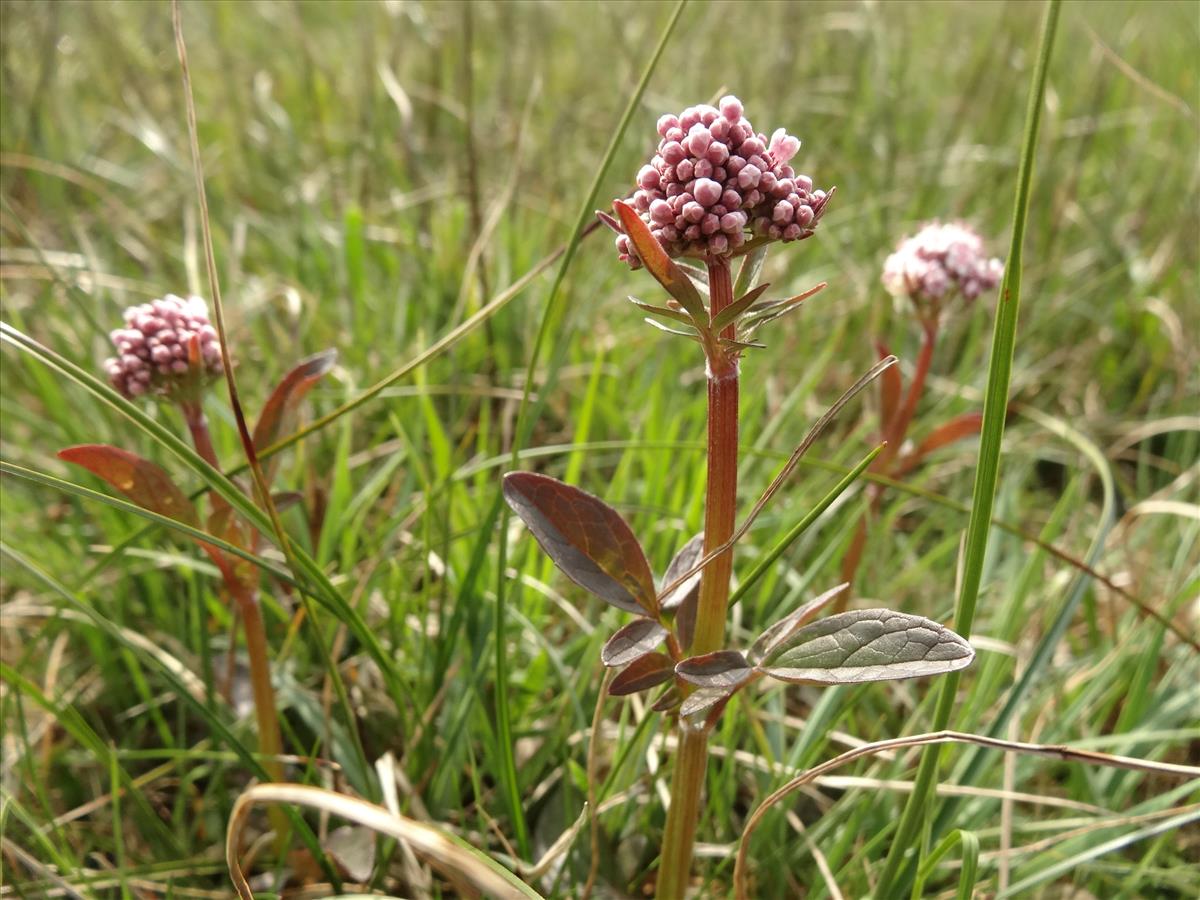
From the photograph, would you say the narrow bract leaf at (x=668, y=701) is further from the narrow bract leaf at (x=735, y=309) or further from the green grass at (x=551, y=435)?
the narrow bract leaf at (x=735, y=309)

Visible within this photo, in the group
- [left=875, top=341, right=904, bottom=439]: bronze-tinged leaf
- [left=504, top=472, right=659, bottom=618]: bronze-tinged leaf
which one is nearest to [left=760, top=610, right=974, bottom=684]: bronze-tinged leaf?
[left=504, top=472, right=659, bottom=618]: bronze-tinged leaf

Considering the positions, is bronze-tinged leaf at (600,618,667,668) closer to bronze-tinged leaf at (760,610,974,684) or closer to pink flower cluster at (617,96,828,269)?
bronze-tinged leaf at (760,610,974,684)

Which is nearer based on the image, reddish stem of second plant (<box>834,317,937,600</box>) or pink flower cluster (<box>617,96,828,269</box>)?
pink flower cluster (<box>617,96,828,269</box>)

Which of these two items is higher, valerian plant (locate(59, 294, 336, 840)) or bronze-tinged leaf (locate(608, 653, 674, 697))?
valerian plant (locate(59, 294, 336, 840))

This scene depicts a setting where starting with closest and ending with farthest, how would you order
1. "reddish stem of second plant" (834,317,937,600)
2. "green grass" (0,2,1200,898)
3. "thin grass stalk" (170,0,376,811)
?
"thin grass stalk" (170,0,376,811)
"green grass" (0,2,1200,898)
"reddish stem of second plant" (834,317,937,600)

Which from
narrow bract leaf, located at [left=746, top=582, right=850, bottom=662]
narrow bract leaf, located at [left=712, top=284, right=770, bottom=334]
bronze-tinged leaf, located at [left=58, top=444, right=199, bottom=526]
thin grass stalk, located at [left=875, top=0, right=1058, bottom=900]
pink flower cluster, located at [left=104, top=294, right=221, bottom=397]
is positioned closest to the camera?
thin grass stalk, located at [left=875, top=0, right=1058, bottom=900]

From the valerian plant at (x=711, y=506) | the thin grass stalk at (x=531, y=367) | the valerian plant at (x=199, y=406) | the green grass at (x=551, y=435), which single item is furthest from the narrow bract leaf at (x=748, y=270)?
the valerian plant at (x=199, y=406)
